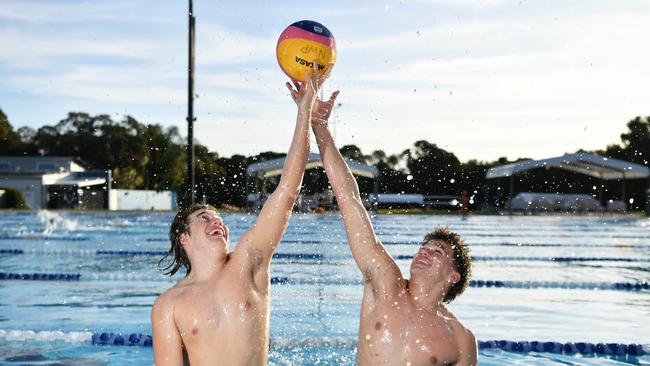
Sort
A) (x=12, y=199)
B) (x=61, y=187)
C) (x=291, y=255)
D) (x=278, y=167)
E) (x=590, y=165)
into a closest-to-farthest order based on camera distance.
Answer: (x=291, y=255)
(x=278, y=167)
(x=590, y=165)
(x=12, y=199)
(x=61, y=187)

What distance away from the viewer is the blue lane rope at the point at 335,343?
567 centimetres

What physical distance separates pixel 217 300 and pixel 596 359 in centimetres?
363

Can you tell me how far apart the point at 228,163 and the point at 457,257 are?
119 feet

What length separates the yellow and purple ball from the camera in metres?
3.28

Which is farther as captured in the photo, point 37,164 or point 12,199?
point 37,164

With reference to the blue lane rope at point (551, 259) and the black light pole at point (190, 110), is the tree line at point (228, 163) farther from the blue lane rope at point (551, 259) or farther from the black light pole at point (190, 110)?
the blue lane rope at point (551, 259)

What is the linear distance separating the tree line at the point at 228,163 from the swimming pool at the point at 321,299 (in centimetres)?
1411

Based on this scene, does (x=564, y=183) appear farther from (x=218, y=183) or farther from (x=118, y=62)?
(x=118, y=62)

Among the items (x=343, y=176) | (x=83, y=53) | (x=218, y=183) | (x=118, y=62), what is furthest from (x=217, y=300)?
(x=218, y=183)

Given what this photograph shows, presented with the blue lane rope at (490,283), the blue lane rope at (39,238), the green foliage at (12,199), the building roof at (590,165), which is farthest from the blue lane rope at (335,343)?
the green foliage at (12,199)

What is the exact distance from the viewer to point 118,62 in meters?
11.2

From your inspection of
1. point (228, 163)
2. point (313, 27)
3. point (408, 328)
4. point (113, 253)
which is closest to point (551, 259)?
point (113, 253)

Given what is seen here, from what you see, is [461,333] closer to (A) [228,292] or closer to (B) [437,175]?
(A) [228,292]

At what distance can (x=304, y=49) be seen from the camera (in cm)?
328
